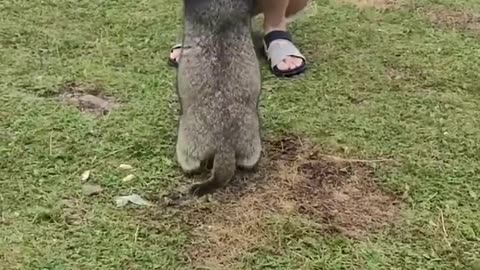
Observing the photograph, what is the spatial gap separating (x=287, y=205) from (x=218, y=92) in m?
0.48

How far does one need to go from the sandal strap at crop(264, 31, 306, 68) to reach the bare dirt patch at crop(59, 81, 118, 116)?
0.83 m

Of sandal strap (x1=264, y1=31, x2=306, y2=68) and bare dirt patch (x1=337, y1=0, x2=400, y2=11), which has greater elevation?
sandal strap (x1=264, y1=31, x2=306, y2=68)

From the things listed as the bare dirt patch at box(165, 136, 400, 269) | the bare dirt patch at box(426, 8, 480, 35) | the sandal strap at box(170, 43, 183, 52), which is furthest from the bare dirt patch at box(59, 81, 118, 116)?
the bare dirt patch at box(426, 8, 480, 35)

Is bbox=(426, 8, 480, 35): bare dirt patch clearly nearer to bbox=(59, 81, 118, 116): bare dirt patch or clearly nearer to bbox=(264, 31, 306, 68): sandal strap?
bbox=(264, 31, 306, 68): sandal strap

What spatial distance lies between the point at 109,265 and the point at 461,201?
1293mm

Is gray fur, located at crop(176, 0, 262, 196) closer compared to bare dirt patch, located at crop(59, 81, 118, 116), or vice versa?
gray fur, located at crop(176, 0, 262, 196)

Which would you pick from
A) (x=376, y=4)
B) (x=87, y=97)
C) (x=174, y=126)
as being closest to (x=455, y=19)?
(x=376, y=4)

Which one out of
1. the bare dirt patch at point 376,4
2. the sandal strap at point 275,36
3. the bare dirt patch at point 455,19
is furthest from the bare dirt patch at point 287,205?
the bare dirt patch at point 376,4

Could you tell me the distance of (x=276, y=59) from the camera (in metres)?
4.05

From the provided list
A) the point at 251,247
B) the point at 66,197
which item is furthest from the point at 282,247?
the point at 66,197

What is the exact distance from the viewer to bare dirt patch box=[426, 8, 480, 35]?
4.64 metres

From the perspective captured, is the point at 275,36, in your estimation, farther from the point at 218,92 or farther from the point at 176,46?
the point at 218,92

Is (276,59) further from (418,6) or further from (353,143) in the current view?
(418,6)

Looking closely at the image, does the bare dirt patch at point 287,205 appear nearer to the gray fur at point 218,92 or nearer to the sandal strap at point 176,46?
the gray fur at point 218,92
